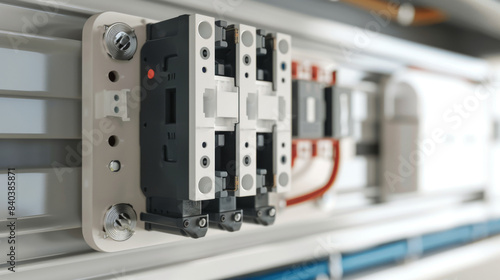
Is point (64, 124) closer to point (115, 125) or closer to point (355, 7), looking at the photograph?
point (115, 125)

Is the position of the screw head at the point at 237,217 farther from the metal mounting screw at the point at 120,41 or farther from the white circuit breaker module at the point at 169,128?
the metal mounting screw at the point at 120,41

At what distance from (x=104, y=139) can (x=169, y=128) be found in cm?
10

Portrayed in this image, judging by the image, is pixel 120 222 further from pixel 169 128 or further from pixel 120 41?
pixel 120 41

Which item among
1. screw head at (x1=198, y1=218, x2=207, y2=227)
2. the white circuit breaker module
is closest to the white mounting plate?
the white circuit breaker module

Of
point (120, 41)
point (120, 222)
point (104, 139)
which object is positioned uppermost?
point (120, 41)

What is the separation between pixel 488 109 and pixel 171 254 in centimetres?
125

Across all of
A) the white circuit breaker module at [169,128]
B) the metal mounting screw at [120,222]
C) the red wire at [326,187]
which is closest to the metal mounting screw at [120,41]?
the white circuit breaker module at [169,128]

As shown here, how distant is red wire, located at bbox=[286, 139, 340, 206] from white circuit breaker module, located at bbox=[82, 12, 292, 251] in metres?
0.21

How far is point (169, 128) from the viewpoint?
0.66 meters

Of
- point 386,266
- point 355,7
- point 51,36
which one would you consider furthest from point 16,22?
point 386,266

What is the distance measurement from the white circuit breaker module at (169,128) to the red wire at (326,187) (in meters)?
0.21

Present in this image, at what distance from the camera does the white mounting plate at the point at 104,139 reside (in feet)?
2.15

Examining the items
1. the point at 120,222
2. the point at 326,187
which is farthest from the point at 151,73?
the point at 326,187

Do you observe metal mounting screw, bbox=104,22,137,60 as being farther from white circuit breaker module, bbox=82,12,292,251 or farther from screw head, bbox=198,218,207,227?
screw head, bbox=198,218,207,227
